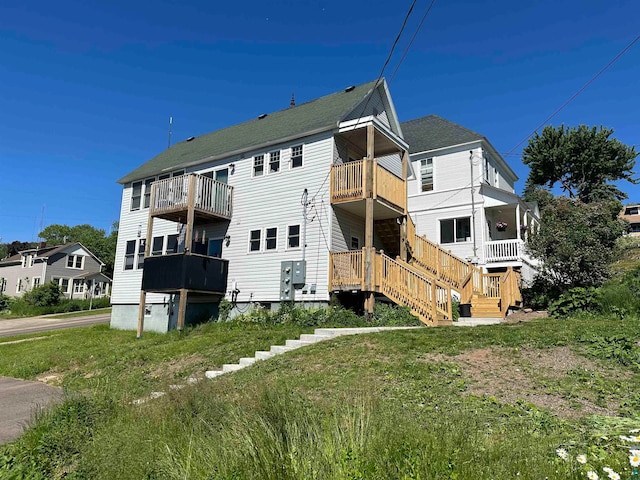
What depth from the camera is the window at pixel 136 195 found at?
22.5 metres

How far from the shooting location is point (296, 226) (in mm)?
16625

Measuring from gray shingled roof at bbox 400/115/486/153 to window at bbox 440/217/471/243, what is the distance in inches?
162

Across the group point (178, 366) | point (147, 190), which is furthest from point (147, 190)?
point (178, 366)

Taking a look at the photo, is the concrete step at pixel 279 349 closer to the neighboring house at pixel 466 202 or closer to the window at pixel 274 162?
the window at pixel 274 162

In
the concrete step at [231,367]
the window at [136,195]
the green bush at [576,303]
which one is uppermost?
the window at [136,195]

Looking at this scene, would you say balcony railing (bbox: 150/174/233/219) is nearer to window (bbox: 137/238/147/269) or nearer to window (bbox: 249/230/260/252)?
window (bbox: 249/230/260/252)

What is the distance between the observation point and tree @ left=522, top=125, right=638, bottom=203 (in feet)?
117

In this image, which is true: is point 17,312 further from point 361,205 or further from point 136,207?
point 361,205

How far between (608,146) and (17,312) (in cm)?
5200

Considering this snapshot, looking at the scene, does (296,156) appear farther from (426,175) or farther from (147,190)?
(426,175)

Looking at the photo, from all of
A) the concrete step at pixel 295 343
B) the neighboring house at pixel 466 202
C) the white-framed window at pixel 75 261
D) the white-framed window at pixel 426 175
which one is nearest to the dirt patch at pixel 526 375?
the concrete step at pixel 295 343

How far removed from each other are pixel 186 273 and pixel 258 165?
537 cm

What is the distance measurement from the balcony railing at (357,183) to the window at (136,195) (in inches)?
453

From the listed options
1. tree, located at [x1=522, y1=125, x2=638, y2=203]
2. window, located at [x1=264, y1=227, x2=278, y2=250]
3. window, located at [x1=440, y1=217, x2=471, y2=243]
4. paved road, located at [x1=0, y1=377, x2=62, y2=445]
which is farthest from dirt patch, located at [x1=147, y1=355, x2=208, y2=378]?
tree, located at [x1=522, y1=125, x2=638, y2=203]
